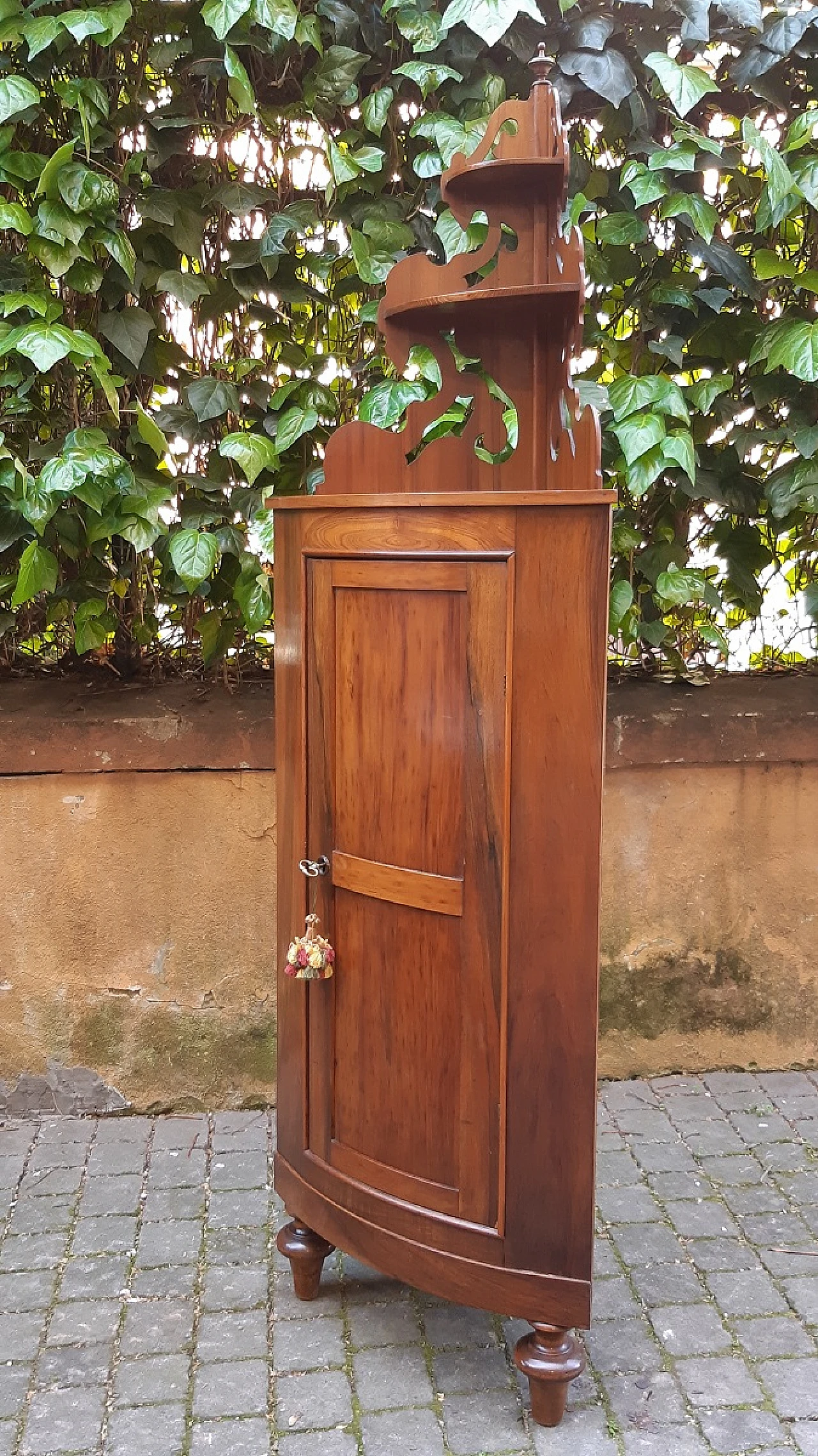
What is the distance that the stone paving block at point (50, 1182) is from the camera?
320cm

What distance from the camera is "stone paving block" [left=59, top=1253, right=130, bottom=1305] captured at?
9.02ft

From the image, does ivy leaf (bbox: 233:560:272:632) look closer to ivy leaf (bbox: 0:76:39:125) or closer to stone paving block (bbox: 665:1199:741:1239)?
ivy leaf (bbox: 0:76:39:125)

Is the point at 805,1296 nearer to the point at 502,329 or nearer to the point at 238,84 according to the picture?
the point at 502,329

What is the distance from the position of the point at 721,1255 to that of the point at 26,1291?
1.70 m

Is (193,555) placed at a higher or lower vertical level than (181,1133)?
higher

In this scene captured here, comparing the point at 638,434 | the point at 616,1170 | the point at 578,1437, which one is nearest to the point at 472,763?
the point at 638,434

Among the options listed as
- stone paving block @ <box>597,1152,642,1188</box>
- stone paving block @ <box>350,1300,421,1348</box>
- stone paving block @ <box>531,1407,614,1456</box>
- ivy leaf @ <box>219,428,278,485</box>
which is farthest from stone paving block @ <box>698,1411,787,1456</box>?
ivy leaf @ <box>219,428,278,485</box>

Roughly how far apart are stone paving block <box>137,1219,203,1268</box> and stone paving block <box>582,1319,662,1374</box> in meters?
1.00

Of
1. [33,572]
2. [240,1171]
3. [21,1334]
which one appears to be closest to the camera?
[21,1334]

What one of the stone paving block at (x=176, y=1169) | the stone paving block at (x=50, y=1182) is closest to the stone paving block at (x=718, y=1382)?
the stone paving block at (x=176, y=1169)

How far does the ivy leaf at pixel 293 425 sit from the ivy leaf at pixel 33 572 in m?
0.70

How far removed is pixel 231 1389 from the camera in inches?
95.7

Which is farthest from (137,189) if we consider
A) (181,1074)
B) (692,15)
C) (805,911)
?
(805,911)

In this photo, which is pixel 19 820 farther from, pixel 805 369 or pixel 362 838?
pixel 805 369
